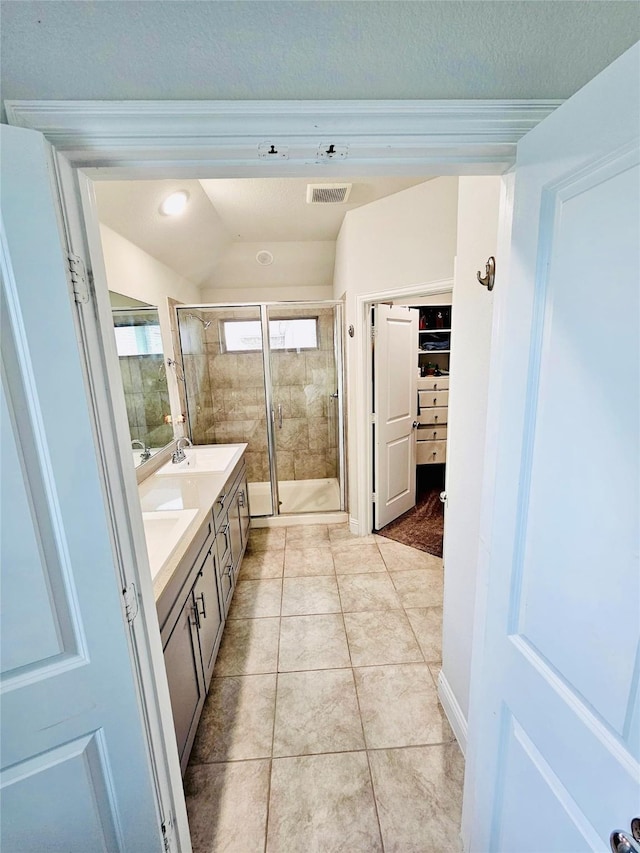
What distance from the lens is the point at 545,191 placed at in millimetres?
667

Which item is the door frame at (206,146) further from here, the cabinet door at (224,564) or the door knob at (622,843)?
the cabinet door at (224,564)

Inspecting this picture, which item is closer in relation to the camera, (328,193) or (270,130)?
(270,130)

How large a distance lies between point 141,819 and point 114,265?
2426 mm

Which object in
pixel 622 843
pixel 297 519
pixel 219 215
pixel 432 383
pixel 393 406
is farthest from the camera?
pixel 432 383

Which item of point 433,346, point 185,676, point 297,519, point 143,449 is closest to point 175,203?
point 143,449

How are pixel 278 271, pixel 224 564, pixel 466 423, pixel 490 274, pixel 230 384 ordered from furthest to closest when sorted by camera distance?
1. pixel 230 384
2. pixel 278 271
3. pixel 224 564
4. pixel 466 423
5. pixel 490 274

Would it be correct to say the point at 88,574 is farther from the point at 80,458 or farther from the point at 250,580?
the point at 250,580

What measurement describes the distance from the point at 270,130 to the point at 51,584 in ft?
3.41

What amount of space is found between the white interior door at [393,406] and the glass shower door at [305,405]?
24.8 inches

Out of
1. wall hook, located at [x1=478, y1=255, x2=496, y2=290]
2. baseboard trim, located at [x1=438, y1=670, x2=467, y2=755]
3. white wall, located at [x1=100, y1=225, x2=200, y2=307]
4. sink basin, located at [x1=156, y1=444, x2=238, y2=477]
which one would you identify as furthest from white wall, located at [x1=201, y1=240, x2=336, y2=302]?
baseboard trim, located at [x1=438, y1=670, x2=467, y2=755]

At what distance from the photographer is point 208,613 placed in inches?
70.2

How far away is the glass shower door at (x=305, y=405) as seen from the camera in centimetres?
364

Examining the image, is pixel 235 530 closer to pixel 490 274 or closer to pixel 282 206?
pixel 490 274

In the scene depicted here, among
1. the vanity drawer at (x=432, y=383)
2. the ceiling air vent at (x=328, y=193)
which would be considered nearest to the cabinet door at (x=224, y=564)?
the ceiling air vent at (x=328, y=193)
